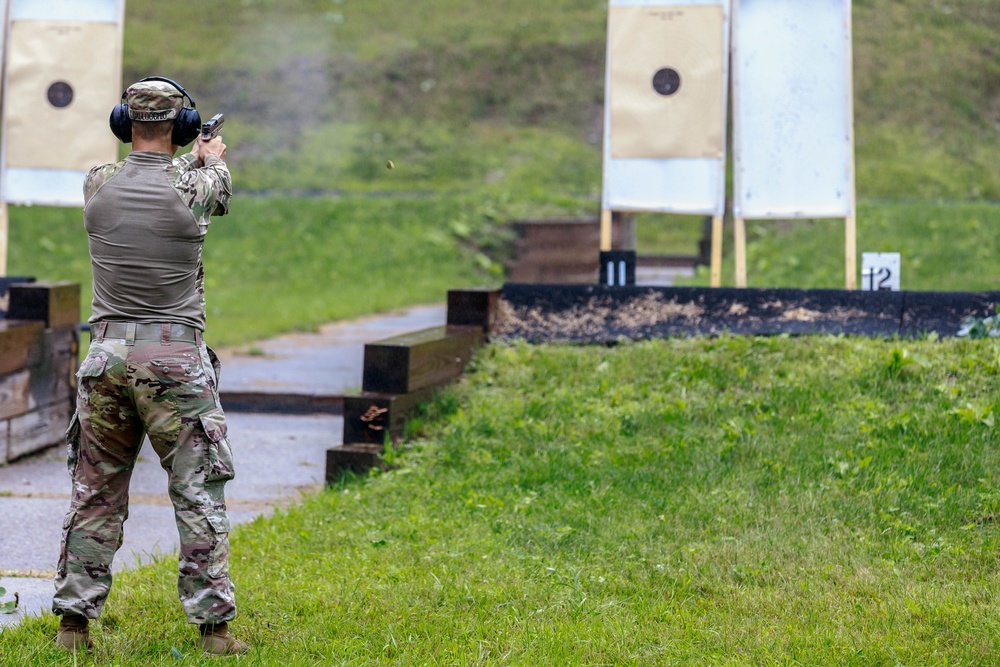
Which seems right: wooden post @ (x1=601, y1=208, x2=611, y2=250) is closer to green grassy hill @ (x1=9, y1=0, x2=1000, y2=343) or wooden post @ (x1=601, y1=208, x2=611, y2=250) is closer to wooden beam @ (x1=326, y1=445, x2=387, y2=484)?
wooden beam @ (x1=326, y1=445, x2=387, y2=484)

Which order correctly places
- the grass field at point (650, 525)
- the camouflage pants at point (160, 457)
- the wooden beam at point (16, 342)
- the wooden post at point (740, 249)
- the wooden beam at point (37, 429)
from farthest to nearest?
the wooden post at point (740, 249)
the wooden beam at point (37, 429)
the wooden beam at point (16, 342)
the grass field at point (650, 525)
the camouflage pants at point (160, 457)

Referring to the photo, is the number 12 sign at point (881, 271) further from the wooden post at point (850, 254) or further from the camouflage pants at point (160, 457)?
the camouflage pants at point (160, 457)

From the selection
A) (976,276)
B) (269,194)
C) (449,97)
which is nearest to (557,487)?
(976,276)

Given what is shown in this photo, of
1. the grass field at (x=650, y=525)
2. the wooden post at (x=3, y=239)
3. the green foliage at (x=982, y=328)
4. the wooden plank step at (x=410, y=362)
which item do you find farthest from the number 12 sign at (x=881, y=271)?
the wooden post at (x=3, y=239)

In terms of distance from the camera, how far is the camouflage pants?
3.73 meters

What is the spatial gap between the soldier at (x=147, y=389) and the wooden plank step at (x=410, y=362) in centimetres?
268

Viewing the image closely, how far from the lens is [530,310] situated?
26.3 feet

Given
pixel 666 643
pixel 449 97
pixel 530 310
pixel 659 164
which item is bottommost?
pixel 666 643

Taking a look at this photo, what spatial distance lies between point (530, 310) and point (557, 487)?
2579 mm

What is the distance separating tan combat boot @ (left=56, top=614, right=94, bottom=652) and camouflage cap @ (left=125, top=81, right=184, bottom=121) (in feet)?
5.42

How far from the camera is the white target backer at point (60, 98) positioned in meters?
9.48

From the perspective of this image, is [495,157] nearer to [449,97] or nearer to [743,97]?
[449,97]

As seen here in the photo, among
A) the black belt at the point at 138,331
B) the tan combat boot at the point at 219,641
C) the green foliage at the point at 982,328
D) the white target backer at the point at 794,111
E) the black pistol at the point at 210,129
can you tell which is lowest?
the tan combat boot at the point at 219,641

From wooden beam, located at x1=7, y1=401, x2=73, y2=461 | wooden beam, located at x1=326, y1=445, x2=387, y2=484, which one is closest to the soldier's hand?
wooden beam, located at x1=326, y1=445, x2=387, y2=484
